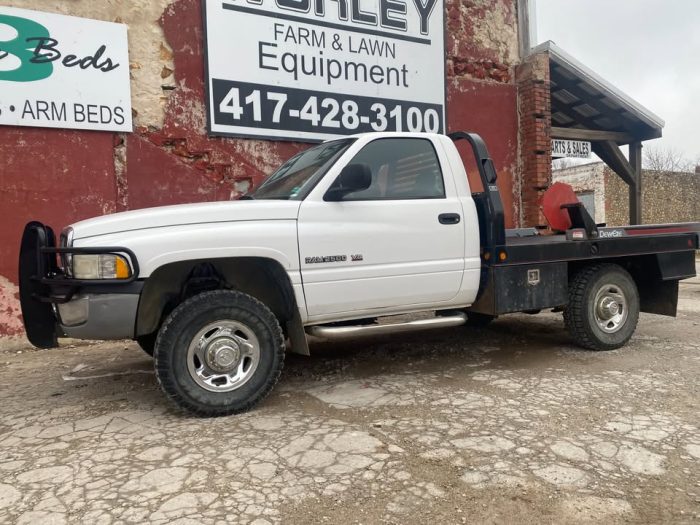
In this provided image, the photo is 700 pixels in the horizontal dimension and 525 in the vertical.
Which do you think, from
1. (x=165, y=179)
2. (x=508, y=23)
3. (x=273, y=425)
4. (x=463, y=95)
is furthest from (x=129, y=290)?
(x=508, y=23)

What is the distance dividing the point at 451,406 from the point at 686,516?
154 centimetres

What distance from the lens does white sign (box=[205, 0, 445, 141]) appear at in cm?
712

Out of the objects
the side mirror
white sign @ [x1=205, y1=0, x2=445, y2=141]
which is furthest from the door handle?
white sign @ [x1=205, y1=0, x2=445, y2=141]

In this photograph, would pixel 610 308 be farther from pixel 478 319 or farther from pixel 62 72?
pixel 62 72

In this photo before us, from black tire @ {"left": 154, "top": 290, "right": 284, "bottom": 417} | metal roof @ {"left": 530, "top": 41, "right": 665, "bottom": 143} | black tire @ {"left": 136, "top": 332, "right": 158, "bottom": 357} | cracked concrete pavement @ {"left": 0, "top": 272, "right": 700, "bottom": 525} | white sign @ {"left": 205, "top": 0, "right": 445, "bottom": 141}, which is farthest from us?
metal roof @ {"left": 530, "top": 41, "right": 665, "bottom": 143}

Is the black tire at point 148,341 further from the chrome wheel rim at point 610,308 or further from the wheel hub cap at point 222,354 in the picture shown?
the chrome wheel rim at point 610,308

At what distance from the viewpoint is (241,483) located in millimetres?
2648

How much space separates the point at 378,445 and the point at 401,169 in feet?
7.13

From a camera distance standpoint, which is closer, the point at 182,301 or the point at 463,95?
the point at 182,301

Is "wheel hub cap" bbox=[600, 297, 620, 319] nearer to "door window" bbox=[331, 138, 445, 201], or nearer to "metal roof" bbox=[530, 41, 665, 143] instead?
"door window" bbox=[331, 138, 445, 201]

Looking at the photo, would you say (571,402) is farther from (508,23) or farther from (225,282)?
(508,23)

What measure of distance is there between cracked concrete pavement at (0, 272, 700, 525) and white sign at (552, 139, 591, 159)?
26.7 feet

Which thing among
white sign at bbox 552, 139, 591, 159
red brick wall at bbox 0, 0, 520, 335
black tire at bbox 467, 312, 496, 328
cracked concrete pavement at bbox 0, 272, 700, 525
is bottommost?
cracked concrete pavement at bbox 0, 272, 700, 525

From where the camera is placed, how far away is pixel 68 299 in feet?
11.1
